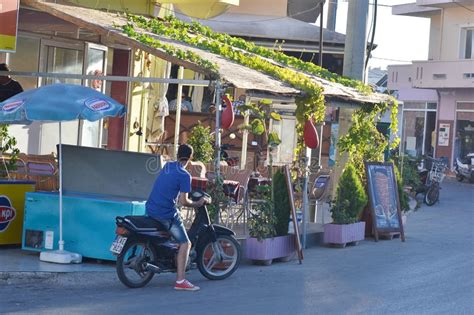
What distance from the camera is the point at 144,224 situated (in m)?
11.4

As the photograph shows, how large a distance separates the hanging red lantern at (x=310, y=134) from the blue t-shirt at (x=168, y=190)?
447cm

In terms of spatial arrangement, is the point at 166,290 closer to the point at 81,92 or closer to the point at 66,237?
the point at 66,237

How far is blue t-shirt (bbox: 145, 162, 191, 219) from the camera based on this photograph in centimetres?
1138

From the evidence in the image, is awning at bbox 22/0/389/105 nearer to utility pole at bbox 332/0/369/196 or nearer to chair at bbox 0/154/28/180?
chair at bbox 0/154/28/180

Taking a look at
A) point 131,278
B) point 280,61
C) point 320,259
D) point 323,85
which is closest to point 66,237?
point 131,278

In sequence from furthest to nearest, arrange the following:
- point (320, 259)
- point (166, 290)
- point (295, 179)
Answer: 1. point (295, 179)
2. point (320, 259)
3. point (166, 290)

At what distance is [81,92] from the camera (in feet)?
41.2

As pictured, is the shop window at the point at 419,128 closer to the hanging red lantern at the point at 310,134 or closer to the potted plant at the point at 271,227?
the hanging red lantern at the point at 310,134

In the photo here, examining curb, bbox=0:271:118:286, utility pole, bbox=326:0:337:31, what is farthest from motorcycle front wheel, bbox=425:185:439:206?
curb, bbox=0:271:118:286

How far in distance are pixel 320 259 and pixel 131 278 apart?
4279mm

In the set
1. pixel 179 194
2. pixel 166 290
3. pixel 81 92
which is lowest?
pixel 166 290

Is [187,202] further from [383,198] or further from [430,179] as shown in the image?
[430,179]

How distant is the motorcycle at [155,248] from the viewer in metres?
11.3

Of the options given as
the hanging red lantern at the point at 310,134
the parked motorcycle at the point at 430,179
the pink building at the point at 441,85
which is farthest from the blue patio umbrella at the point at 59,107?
the pink building at the point at 441,85
